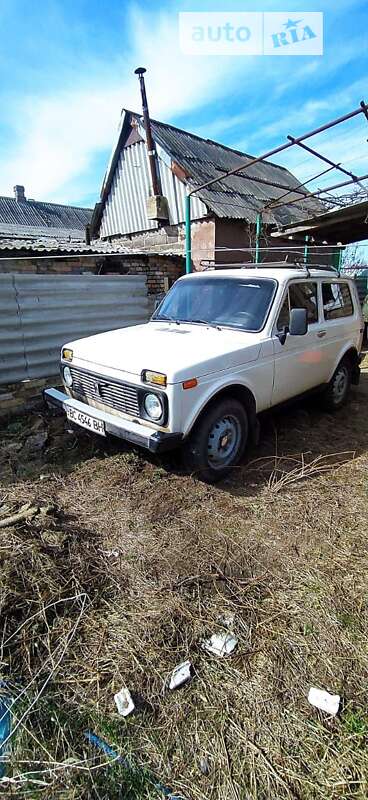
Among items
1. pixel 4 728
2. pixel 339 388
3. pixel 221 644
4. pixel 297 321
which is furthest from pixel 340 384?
pixel 4 728

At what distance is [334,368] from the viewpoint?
4777 mm

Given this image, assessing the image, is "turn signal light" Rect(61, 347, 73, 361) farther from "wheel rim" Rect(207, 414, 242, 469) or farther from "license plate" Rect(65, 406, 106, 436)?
"wheel rim" Rect(207, 414, 242, 469)

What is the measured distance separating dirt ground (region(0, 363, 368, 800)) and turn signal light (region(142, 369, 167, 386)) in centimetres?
91

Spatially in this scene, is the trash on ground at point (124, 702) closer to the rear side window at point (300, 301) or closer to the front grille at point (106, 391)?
the front grille at point (106, 391)

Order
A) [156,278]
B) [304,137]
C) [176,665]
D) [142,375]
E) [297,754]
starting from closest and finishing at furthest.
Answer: [297,754] < [176,665] < [142,375] < [304,137] < [156,278]

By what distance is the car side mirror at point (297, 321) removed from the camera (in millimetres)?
3463

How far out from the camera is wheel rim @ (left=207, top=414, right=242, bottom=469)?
3236 mm

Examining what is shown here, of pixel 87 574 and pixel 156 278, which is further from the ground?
pixel 156 278

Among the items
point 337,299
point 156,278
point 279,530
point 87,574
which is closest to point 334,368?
point 337,299

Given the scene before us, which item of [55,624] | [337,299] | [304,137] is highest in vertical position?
[304,137]

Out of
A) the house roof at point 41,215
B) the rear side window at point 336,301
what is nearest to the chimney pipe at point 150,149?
the rear side window at point 336,301

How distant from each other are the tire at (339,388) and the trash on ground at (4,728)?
14.4ft

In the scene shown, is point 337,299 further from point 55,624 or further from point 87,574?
point 55,624

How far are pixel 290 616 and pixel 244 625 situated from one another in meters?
0.26
